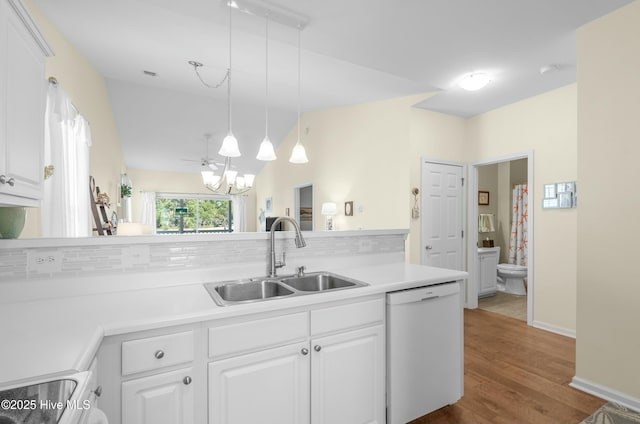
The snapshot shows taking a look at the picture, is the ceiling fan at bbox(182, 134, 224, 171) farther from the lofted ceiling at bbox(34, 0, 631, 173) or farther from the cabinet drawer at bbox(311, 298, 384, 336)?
the cabinet drawer at bbox(311, 298, 384, 336)

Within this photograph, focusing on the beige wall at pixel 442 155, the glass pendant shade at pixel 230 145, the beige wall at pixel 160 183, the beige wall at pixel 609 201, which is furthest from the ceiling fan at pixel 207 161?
the beige wall at pixel 609 201

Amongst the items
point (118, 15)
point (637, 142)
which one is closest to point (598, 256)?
point (637, 142)

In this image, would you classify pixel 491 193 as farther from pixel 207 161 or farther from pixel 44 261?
pixel 44 261

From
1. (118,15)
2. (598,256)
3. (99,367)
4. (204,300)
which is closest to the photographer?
(99,367)

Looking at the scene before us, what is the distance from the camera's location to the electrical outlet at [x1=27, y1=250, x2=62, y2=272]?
4.37 feet

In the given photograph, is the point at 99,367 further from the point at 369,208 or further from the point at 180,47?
the point at 369,208

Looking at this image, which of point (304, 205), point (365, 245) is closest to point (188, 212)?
point (304, 205)

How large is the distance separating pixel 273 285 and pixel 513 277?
4.29 m

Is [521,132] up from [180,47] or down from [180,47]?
down

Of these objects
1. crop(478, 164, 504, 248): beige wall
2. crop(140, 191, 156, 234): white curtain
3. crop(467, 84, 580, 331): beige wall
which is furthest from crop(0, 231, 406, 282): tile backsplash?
crop(140, 191, 156, 234): white curtain

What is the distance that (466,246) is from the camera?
4.02 metres

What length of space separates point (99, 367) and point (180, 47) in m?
2.83

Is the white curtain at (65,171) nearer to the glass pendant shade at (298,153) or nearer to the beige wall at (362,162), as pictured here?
the glass pendant shade at (298,153)

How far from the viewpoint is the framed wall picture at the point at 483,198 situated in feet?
16.8
